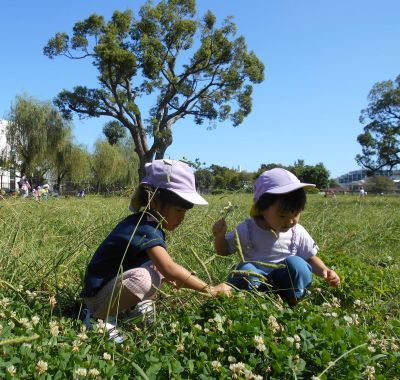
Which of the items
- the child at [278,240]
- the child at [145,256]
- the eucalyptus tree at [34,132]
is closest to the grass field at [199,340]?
the child at [145,256]

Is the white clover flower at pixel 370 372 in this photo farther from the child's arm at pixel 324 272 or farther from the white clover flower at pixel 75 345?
the child's arm at pixel 324 272

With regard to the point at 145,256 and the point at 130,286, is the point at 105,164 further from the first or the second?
the point at 130,286

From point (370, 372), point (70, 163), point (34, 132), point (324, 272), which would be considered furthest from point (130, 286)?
point (70, 163)

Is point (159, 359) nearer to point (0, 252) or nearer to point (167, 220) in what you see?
point (167, 220)

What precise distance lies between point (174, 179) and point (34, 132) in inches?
1194

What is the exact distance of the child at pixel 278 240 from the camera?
2.62 metres

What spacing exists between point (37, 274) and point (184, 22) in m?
27.9

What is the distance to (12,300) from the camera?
213cm

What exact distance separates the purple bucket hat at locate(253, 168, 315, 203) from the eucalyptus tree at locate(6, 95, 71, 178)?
98.4 ft

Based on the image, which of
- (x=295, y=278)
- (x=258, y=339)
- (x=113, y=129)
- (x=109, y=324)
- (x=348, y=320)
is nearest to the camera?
(x=258, y=339)

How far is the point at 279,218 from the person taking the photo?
2748 millimetres

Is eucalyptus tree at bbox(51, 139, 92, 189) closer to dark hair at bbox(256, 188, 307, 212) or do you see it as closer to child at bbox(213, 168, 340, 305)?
child at bbox(213, 168, 340, 305)

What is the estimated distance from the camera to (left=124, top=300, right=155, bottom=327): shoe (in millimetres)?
2130

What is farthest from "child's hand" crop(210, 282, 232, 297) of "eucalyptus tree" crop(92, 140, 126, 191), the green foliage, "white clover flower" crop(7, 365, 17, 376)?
"eucalyptus tree" crop(92, 140, 126, 191)
